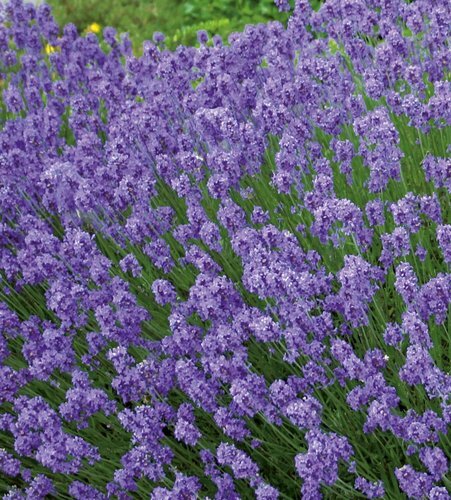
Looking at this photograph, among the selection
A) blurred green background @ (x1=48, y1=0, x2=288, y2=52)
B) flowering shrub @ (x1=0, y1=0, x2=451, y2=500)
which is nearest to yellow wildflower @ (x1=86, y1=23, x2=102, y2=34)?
blurred green background @ (x1=48, y1=0, x2=288, y2=52)

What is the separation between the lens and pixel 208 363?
2.80 meters

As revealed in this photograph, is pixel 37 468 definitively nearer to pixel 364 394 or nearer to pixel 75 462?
pixel 75 462

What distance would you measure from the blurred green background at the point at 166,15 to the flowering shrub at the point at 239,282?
3.14 m

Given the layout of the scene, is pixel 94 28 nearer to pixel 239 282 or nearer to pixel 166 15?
pixel 166 15

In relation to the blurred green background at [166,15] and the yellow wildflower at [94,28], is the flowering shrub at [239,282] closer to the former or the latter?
the blurred green background at [166,15]

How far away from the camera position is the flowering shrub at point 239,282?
272 centimetres

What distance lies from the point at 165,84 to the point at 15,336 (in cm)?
141

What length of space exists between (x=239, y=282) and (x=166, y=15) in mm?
5540

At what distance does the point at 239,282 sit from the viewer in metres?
3.54

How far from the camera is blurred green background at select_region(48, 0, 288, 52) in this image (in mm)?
7863

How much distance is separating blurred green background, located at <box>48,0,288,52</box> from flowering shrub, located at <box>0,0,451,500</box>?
10.3 feet

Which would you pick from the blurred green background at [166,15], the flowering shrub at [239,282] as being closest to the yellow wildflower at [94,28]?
the blurred green background at [166,15]

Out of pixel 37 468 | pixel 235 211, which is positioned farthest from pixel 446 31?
pixel 37 468

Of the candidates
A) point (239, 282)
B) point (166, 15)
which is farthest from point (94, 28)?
point (239, 282)
